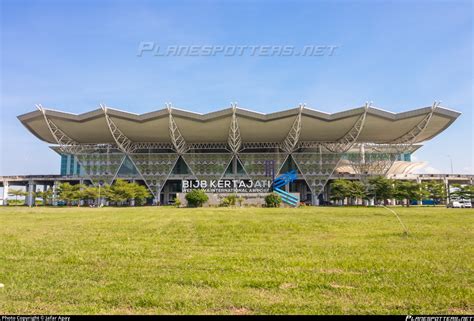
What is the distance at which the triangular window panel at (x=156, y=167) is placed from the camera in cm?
7731

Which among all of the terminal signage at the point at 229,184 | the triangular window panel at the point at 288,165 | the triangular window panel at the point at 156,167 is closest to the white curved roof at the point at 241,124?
the triangular window panel at the point at 156,167

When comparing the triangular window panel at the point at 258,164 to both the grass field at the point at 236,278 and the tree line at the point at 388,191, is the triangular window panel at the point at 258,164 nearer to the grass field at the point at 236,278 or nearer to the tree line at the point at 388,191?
the tree line at the point at 388,191

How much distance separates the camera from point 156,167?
77625 millimetres

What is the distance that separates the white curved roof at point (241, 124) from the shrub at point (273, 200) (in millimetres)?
15929

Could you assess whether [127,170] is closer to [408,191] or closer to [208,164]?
[208,164]

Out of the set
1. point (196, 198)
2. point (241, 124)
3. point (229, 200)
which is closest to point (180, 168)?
point (241, 124)

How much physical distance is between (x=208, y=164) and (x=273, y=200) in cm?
2678

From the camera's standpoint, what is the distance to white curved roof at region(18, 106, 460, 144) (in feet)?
205

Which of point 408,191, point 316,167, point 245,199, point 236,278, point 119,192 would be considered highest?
point 316,167

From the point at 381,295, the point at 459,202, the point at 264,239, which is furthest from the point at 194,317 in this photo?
the point at 459,202

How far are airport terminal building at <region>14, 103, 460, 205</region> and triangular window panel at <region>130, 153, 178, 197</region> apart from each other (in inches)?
8.5

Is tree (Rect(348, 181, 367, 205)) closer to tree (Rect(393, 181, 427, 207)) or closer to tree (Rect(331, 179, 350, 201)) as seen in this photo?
tree (Rect(331, 179, 350, 201))

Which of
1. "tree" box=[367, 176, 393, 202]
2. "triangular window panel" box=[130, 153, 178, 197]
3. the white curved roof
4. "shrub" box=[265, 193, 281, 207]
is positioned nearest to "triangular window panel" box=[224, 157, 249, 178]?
the white curved roof

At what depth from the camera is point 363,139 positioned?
75.8m
